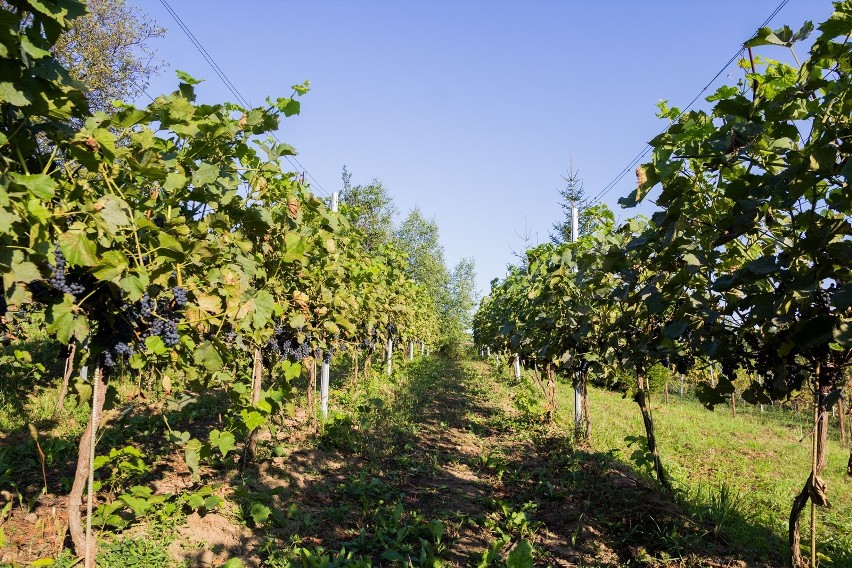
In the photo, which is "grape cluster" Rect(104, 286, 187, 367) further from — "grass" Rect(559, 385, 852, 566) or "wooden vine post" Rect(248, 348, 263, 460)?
Answer: "grass" Rect(559, 385, 852, 566)

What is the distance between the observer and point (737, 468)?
9133mm

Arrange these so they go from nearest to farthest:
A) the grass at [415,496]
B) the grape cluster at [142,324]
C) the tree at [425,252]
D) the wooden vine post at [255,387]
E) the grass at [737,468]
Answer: the grape cluster at [142,324]
the grass at [415,496]
the grass at [737,468]
the wooden vine post at [255,387]
the tree at [425,252]

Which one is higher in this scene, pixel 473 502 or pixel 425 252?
pixel 425 252

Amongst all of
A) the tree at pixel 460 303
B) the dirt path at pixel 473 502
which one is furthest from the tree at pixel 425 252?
the dirt path at pixel 473 502

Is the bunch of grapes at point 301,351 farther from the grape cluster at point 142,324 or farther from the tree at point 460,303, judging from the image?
the tree at point 460,303

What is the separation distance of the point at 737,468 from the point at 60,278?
9698mm

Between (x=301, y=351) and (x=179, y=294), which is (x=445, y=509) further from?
(x=179, y=294)

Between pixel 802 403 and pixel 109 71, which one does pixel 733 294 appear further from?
pixel 802 403

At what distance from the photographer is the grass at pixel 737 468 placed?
221 inches

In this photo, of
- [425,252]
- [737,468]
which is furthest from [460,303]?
[737,468]

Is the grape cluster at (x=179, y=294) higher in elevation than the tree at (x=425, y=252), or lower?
lower

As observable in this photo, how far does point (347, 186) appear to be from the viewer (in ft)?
90.2

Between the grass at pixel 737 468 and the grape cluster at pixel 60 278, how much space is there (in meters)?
5.30

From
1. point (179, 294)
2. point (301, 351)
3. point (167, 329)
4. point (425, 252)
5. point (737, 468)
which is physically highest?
point (425, 252)
